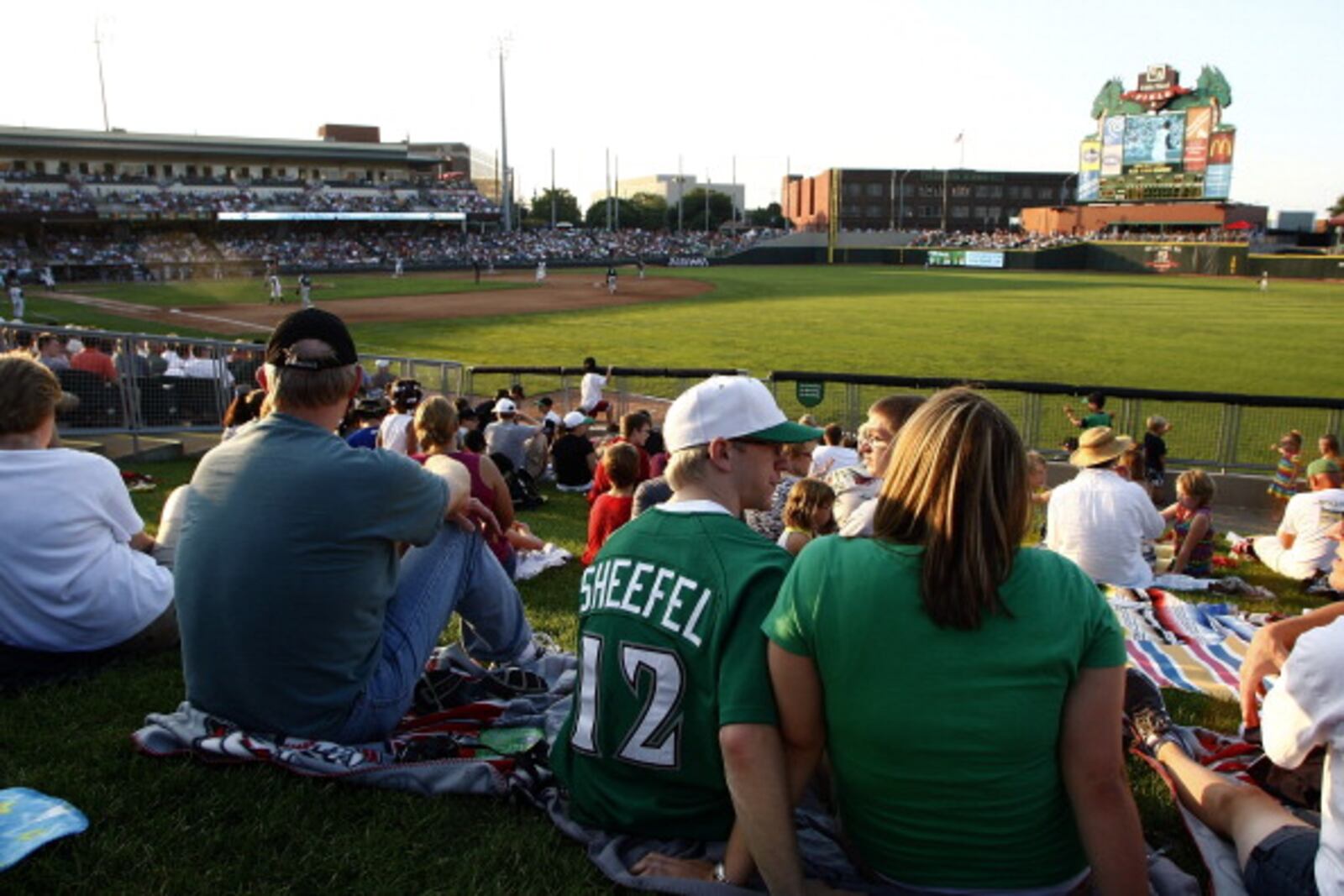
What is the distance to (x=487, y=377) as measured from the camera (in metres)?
20.7

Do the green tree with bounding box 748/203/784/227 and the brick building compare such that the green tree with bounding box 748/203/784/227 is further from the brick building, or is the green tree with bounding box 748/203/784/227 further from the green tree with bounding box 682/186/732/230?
the brick building

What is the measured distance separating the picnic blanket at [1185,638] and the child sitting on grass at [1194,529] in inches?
44.3

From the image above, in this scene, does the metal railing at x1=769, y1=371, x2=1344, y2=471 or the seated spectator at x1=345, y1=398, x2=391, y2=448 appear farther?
the metal railing at x1=769, y1=371, x2=1344, y2=471

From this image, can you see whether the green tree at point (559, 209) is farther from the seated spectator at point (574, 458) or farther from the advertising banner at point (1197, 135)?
the seated spectator at point (574, 458)

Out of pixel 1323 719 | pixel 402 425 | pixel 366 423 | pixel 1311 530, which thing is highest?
pixel 1323 719

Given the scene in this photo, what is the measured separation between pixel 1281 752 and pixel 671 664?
4.94ft

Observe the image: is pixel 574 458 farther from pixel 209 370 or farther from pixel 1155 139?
pixel 1155 139

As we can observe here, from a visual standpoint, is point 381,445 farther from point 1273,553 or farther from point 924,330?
point 924,330

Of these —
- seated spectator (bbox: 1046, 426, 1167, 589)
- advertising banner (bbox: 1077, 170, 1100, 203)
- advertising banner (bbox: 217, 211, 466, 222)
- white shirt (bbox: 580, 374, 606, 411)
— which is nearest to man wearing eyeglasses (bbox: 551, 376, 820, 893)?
seated spectator (bbox: 1046, 426, 1167, 589)

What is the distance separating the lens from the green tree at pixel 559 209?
121656 mm

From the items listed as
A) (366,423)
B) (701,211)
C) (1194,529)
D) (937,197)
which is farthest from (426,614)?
(701,211)

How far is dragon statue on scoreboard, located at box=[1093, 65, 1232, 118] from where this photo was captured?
79250 mm

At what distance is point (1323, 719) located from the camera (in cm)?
231

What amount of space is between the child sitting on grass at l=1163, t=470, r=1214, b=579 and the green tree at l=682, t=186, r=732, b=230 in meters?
114
